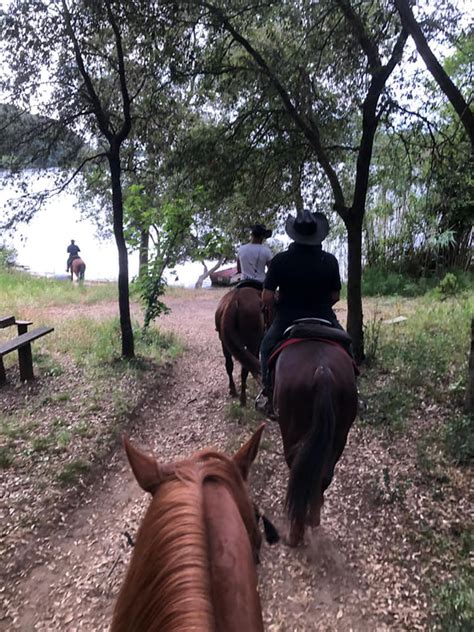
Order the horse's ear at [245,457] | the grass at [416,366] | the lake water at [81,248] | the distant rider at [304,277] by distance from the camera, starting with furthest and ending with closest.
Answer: the lake water at [81,248] → the grass at [416,366] → the distant rider at [304,277] → the horse's ear at [245,457]

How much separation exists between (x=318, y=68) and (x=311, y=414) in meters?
6.19

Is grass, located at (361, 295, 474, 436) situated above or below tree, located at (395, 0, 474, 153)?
below

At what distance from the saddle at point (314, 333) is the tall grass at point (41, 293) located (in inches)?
391

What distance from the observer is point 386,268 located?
1597cm

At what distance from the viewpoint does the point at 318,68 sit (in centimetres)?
752

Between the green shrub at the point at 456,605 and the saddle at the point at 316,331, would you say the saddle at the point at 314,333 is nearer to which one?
the saddle at the point at 316,331

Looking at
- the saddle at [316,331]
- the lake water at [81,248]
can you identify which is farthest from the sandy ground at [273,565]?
the lake water at [81,248]

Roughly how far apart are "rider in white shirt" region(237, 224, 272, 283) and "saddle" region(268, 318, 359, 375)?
297 cm

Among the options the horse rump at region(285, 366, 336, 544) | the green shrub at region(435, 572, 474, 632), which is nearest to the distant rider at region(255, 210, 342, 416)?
the horse rump at region(285, 366, 336, 544)

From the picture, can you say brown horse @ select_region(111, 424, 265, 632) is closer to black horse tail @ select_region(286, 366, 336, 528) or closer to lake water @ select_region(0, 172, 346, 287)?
black horse tail @ select_region(286, 366, 336, 528)

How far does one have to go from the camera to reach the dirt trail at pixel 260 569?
3227 millimetres

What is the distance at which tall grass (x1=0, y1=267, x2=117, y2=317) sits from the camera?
547 inches

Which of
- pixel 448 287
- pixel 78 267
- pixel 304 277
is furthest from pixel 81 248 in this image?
pixel 304 277

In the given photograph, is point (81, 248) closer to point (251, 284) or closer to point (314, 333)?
point (251, 284)
